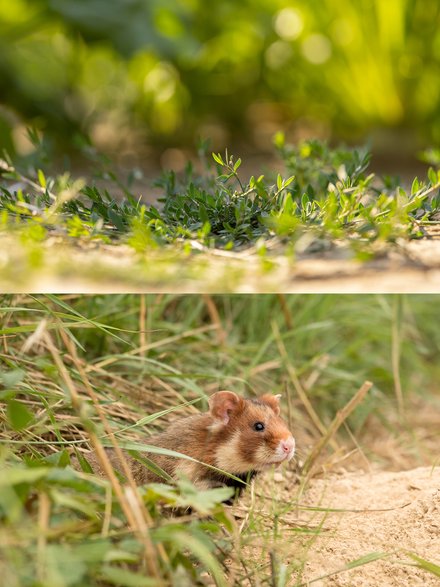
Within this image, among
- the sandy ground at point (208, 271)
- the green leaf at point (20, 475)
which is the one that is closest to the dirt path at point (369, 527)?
the sandy ground at point (208, 271)

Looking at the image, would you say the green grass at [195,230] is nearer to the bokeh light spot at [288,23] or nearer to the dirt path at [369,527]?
the dirt path at [369,527]

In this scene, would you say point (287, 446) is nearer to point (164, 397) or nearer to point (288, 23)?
point (164, 397)

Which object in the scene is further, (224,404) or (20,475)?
(224,404)

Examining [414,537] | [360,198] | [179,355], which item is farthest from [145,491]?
[179,355]

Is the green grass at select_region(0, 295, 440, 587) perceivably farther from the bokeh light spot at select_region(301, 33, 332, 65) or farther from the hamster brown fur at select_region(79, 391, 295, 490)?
the bokeh light spot at select_region(301, 33, 332, 65)

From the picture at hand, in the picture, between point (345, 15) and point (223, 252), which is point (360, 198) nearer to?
point (223, 252)

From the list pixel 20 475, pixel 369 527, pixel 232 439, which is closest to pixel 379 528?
pixel 369 527
